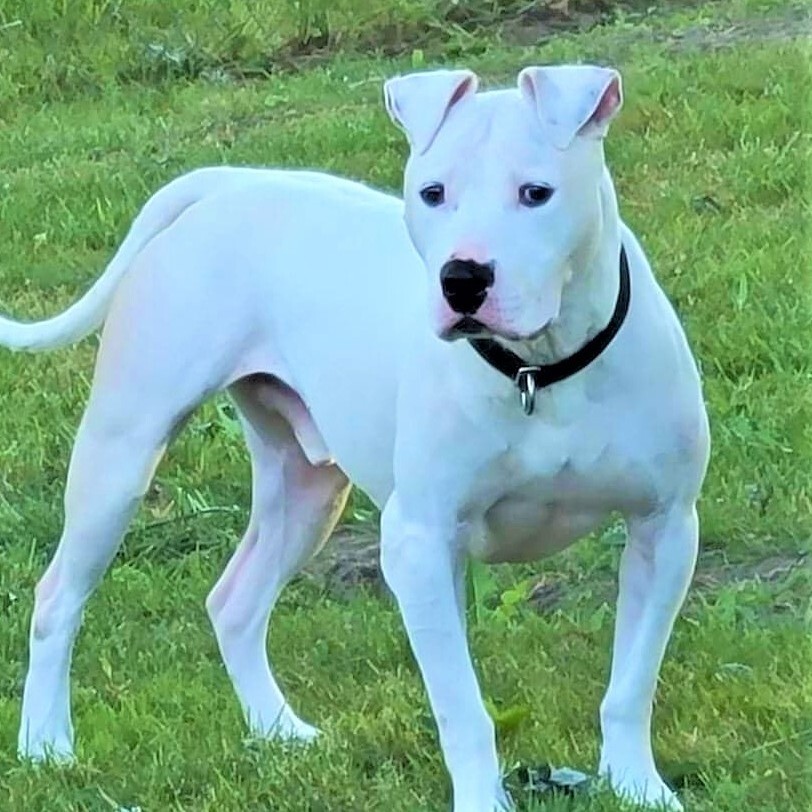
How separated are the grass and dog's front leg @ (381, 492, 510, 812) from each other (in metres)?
0.18

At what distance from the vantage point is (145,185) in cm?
1028

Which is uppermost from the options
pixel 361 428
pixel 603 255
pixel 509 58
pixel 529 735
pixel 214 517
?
pixel 603 255

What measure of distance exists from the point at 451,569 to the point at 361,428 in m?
0.49

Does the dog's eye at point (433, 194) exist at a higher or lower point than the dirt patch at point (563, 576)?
higher

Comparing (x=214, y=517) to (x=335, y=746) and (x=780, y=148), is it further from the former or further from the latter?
(x=780, y=148)

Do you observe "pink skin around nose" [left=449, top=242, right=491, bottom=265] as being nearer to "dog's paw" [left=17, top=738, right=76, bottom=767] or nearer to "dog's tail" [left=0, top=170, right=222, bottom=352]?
"dog's tail" [left=0, top=170, right=222, bottom=352]

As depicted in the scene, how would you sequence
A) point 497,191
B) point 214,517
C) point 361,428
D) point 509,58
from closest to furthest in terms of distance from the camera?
point 497,191
point 361,428
point 214,517
point 509,58

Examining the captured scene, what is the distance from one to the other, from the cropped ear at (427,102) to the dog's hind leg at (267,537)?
1.36m

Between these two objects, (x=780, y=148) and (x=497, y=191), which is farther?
(x=780, y=148)

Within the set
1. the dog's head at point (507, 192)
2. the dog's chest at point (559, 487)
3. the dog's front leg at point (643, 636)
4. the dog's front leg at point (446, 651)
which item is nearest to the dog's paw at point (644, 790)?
the dog's front leg at point (643, 636)

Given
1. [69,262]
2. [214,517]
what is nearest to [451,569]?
[214,517]

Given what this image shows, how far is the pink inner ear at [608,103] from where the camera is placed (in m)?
4.20

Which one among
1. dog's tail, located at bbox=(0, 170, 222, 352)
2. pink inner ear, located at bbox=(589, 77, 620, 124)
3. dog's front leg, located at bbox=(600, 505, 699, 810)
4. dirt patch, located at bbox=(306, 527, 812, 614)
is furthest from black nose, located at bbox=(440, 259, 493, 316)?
dirt patch, located at bbox=(306, 527, 812, 614)

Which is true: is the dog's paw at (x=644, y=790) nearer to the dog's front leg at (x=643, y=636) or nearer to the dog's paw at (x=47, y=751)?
the dog's front leg at (x=643, y=636)
